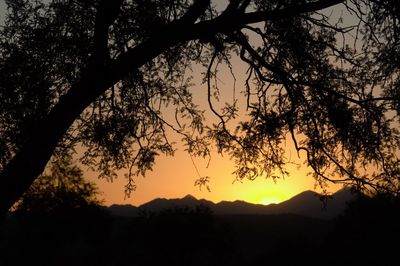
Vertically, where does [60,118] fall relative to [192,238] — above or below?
below

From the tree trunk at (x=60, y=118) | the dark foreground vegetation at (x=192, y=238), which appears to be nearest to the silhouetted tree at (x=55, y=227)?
the dark foreground vegetation at (x=192, y=238)

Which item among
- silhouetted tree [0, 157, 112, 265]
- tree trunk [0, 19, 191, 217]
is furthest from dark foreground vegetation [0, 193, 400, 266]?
tree trunk [0, 19, 191, 217]

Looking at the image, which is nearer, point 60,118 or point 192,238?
point 60,118

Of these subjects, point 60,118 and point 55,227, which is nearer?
point 60,118

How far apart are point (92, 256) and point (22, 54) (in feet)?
258

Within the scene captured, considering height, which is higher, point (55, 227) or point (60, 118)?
point (55, 227)

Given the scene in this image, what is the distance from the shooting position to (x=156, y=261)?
65938 millimetres

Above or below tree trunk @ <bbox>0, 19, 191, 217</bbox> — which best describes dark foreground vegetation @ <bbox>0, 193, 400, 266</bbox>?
above

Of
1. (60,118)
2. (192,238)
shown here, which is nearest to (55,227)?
(192,238)

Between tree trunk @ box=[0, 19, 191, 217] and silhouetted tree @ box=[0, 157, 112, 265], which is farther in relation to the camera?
silhouetted tree @ box=[0, 157, 112, 265]

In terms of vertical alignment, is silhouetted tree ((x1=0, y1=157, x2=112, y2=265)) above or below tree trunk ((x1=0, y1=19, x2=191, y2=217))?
above

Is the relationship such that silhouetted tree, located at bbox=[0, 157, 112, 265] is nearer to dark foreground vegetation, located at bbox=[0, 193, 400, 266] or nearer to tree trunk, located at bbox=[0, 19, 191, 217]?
dark foreground vegetation, located at bbox=[0, 193, 400, 266]

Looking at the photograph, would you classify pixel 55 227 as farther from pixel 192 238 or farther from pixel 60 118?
pixel 60 118

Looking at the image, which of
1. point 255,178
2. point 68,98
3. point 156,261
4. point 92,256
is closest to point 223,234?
point 156,261
